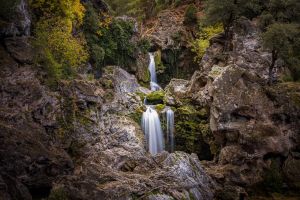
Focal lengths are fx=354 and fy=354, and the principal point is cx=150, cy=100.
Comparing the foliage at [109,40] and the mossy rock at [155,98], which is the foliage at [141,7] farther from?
the mossy rock at [155,98]

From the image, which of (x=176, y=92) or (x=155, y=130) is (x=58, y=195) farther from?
(x=176, y=92)

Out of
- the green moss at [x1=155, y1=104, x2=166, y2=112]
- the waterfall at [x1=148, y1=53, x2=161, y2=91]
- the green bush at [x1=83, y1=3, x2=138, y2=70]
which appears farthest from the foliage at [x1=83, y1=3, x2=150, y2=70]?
the green moss at [x1=155, y1=104, x2=166, y2=112]

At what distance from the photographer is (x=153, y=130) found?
104ft

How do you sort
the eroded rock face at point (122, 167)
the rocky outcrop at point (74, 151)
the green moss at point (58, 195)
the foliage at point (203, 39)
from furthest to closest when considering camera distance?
the foliage at point (203, 39) → the eroded rock face at point (122, 167) → the rocky outcrop at point (74, 151) → the green moss at point (58, 195)

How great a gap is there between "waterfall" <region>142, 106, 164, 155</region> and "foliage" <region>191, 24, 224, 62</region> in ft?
45.8

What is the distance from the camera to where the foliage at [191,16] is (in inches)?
1873

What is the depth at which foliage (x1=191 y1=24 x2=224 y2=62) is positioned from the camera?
1686 inches

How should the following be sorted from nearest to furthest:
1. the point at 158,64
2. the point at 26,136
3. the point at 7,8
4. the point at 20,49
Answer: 1. the point at 26,136
2. the point at 7,8
3. the point at 20,49
4. the point at 158,64

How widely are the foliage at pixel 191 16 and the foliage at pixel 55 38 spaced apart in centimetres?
2218

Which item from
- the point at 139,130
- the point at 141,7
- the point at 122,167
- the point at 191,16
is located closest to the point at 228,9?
the point at 191,16

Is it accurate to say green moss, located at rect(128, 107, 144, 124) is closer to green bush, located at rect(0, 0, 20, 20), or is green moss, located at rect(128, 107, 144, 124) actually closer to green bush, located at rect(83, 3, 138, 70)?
green bush, located at rect(83, 3, 138, 70)

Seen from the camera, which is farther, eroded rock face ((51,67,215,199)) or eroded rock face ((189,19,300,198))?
eroded rock face ((189,19,300,198))

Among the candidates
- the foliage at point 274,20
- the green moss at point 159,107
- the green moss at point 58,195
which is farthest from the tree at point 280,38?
the green moss at point 58,195

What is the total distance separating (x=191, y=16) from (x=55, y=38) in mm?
26697
